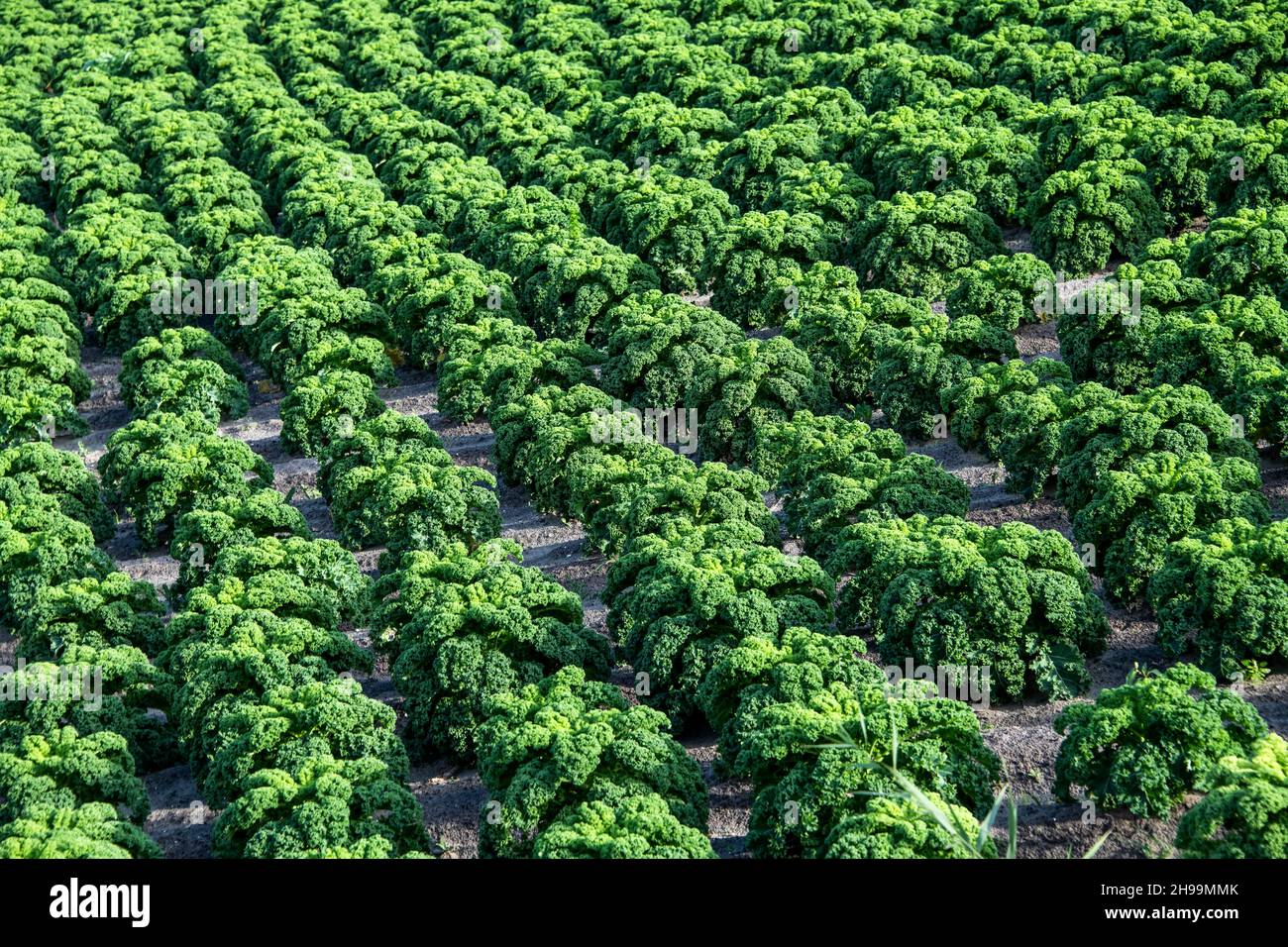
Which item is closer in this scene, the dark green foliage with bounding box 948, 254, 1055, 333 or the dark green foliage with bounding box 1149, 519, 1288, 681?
the dark green foliage with bounding box 1149, 519, 1288, 681

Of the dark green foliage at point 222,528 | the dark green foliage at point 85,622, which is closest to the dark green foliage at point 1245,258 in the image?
the dark green foliage at point 222,528

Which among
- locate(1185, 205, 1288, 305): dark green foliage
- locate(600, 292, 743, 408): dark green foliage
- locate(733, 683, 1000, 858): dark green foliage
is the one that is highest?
locate(1185, 205, 1288, 305): dark green foliage

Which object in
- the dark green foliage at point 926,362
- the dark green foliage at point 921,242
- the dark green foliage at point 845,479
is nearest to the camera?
the dark green foliage at point 845,479

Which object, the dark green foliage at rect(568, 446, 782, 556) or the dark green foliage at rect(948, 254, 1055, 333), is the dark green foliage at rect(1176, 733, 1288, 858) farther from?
the dark green foliage at rect(948, 254, 1055, 333)

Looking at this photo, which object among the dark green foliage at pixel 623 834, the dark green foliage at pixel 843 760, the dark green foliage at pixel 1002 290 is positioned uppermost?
the dark green foliage at pixel 1002 290

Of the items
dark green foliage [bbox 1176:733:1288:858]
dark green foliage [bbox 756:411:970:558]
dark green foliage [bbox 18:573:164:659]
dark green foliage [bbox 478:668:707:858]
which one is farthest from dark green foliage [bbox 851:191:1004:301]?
dark green foliage [bbox 18:573:164:659]

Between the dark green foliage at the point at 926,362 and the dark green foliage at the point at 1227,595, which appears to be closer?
the dark green foliage at the point at 1227,595

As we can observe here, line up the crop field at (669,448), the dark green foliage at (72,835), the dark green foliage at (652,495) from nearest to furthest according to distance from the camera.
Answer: the dark green foliage at (72,835)
the crop field at (669,448)
the dark green foliage at (652,495)

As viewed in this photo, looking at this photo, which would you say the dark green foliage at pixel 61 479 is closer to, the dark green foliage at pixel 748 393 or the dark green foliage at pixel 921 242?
the dark green foliage at pixel 748 393
